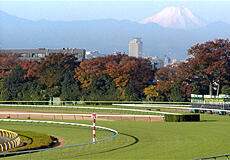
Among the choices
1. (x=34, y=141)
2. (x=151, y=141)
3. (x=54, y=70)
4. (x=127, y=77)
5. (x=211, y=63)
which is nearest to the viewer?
(x=151, y=141)

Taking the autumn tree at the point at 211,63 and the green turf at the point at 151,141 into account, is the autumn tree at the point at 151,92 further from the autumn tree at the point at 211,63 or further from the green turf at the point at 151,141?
the green turf at the point at 151,141

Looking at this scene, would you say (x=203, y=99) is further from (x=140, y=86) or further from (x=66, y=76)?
(x=66, y=76)

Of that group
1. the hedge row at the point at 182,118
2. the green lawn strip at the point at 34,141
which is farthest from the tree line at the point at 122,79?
the green lawn strip at the point at 34,141

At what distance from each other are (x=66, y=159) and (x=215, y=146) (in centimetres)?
646

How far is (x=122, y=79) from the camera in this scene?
5822 centimetres

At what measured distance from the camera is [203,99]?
146ft

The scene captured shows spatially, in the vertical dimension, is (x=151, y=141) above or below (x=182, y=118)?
below

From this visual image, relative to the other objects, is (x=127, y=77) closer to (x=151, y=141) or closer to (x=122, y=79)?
(x=122, y=79)

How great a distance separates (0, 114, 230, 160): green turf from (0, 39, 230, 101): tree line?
18.9m

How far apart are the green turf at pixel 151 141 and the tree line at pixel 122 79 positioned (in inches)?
745

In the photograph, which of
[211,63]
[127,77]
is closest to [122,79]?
[127,77]

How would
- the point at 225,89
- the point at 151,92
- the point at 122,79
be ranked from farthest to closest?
the point at 122,79 → the point at 151,92 → the point at 225,89

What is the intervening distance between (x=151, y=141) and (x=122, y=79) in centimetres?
3507

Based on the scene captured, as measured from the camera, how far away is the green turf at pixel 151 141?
61.9 feet
